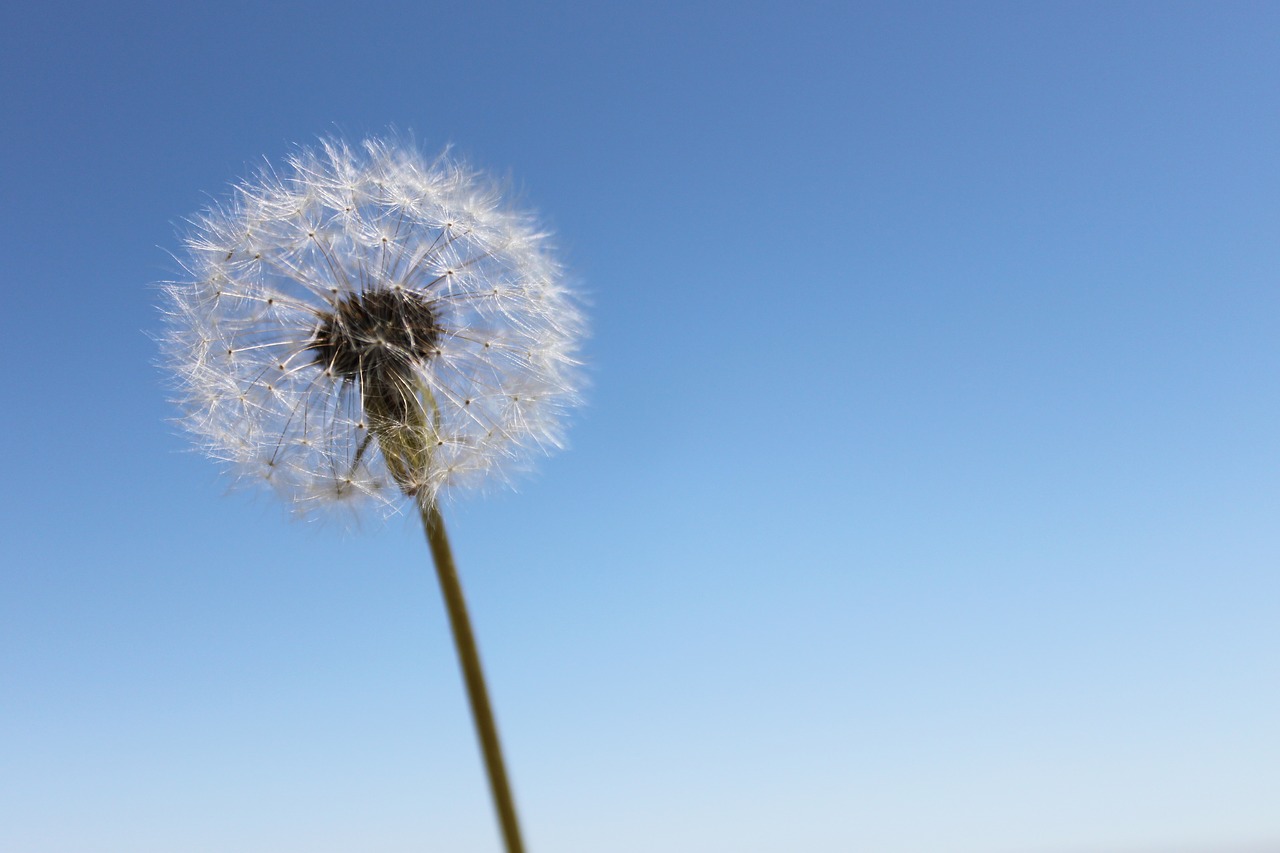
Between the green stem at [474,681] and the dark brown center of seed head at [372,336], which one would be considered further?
the dark brown center of seed head at [372,336]

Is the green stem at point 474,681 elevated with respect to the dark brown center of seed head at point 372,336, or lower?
lower

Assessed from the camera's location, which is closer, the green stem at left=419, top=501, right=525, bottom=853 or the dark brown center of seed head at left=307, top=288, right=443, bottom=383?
the green stem at left=419, top=501, right=525, bottom=853

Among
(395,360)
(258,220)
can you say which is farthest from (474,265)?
(258,220)

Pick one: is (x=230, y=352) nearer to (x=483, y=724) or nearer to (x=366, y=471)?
(x=366, y=471)

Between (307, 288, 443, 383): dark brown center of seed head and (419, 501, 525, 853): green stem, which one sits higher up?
(307, 288, 443, 383): dark brown center of seed head

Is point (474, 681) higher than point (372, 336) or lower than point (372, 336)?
lower
